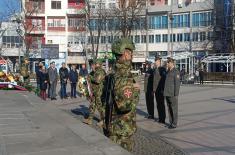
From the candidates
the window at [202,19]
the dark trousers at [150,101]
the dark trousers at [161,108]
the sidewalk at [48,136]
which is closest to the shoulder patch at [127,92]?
the sidewalk at [48,136]

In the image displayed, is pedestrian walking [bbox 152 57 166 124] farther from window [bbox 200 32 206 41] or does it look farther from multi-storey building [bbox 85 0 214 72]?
window [bbox 200 32 206 41]

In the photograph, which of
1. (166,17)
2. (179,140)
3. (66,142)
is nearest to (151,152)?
(179,140)

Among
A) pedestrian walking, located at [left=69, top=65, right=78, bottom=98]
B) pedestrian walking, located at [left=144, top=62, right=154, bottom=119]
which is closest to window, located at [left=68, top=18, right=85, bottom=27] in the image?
pedestrian walking, located at [left=69, top=65, right=78, bottom=98]

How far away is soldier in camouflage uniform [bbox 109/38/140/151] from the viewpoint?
5934 millimetres

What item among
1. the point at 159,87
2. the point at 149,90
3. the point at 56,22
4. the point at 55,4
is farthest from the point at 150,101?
the point at 55,4

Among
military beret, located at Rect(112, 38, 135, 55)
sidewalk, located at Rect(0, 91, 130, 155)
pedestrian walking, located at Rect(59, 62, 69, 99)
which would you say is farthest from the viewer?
pedestrian walking, located at Rect(59, 62, 69, 99)

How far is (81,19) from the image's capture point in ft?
288

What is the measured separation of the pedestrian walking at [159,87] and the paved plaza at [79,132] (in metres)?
0.38

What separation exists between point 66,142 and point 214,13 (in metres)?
72.5

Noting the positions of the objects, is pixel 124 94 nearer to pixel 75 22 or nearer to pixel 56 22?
pixel 75 22

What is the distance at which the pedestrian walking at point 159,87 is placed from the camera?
15423mm

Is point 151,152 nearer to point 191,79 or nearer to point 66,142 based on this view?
point 66,142

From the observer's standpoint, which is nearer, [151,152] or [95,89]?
[151,152]

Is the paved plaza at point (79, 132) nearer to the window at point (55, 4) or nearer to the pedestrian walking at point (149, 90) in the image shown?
the pedestrian walking at point (149, 90)
